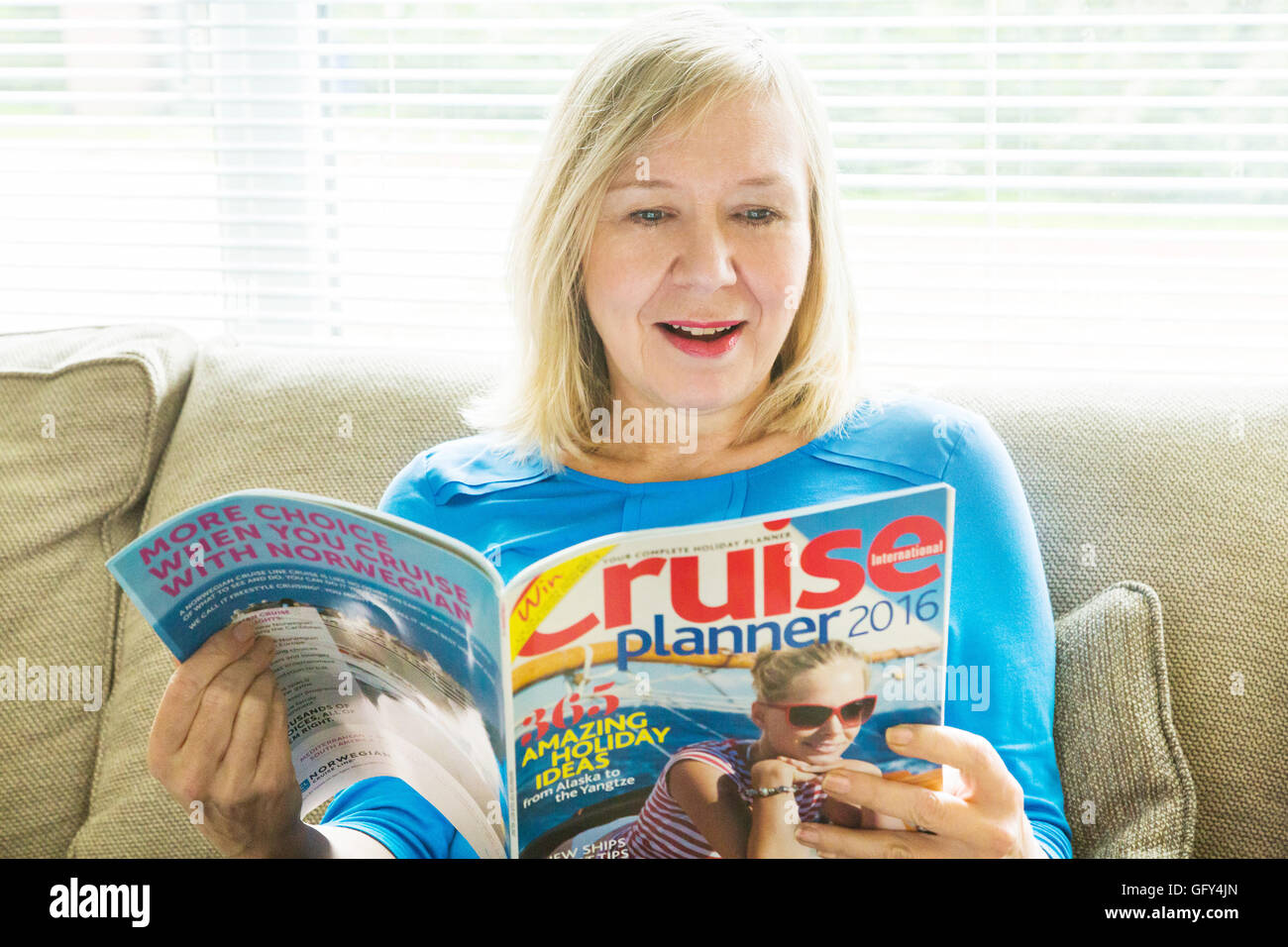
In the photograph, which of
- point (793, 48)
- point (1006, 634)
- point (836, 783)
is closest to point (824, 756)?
point (836, 783)

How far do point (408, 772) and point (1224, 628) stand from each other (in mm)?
795

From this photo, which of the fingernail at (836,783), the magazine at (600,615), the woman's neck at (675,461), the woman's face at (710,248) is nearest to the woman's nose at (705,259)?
the woman's face at (710,248)

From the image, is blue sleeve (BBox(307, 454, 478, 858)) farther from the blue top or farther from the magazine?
the magazine

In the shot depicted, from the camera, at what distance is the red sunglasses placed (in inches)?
27.5

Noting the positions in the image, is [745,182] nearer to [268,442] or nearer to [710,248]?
[710,248]

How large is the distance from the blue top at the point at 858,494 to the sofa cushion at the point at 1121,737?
1.7 inches

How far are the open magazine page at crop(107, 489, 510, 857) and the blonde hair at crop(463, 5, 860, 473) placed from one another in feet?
1.23

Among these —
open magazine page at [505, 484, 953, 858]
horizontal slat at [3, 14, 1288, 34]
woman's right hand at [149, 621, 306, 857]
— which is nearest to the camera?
open magazine page at [505, 484, 953, 858]

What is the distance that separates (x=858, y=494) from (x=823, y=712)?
38cm

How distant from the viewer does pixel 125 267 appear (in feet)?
6.07

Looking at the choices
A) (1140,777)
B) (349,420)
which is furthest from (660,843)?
(349,420)

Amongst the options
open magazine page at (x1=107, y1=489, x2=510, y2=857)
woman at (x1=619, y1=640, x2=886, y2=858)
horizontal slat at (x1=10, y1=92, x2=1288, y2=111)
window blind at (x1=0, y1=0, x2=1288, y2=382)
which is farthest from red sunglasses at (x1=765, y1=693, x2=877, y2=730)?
horizontal slat at (x1=10, y1=92, x2=1288, y2=111)

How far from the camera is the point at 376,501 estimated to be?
4.27 feet
